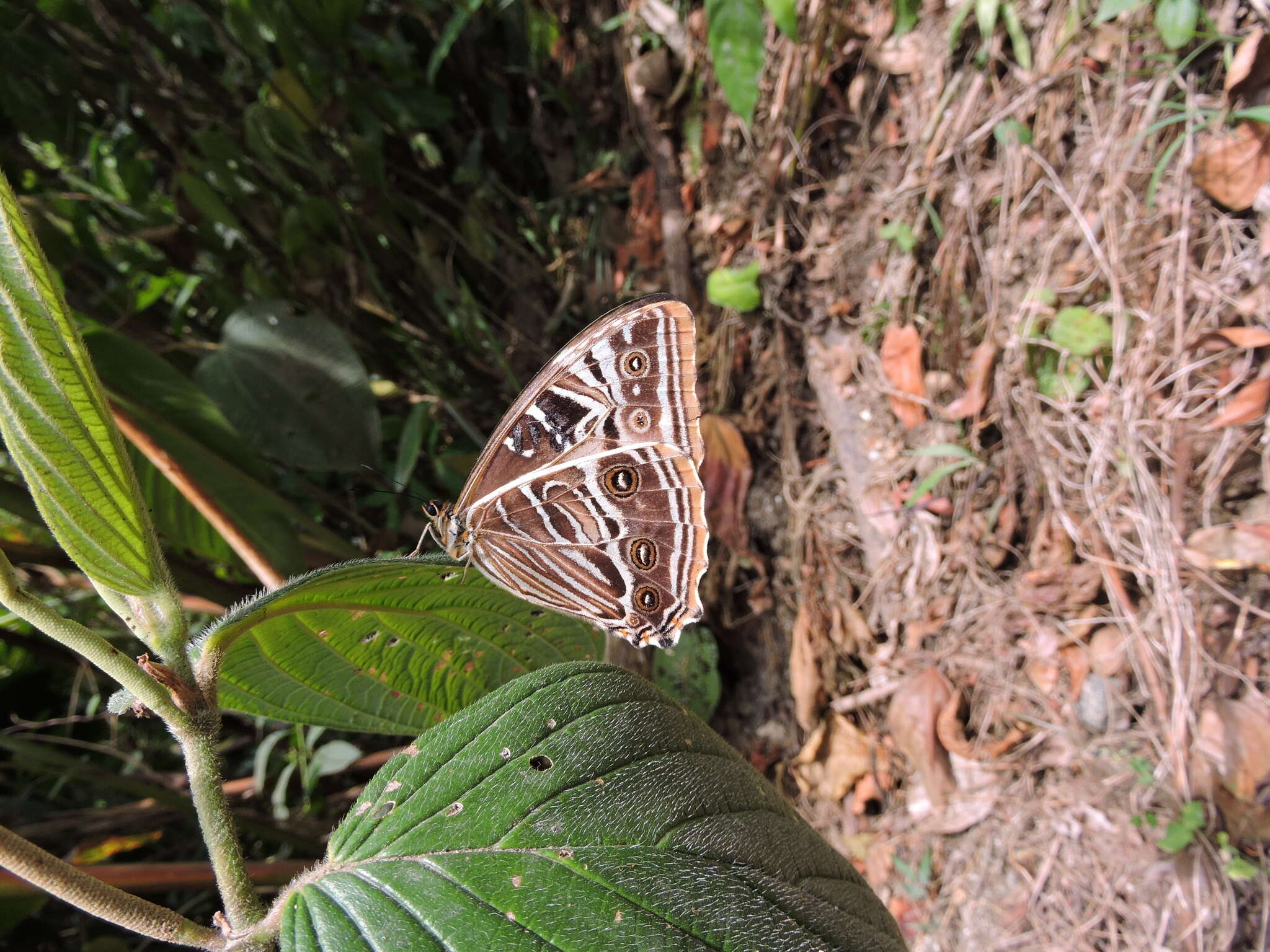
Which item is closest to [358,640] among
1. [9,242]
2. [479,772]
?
[479,772]

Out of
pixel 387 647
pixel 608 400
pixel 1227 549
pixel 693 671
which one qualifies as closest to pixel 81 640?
pixel 387 647

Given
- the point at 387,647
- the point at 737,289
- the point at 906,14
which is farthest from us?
the point at 737,289

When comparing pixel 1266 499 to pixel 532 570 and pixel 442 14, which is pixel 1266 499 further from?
pixel 442 14

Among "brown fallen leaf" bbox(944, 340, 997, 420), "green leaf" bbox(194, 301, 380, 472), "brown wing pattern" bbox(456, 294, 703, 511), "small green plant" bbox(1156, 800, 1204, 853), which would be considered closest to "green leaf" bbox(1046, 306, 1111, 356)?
"brown fallen leaf" bbox(944, 340, 997, 420)

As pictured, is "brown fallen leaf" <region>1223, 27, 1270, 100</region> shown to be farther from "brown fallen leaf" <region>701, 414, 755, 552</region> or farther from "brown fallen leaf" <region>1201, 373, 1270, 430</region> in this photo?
"brown fallen leaf" <region>701, 414, 755, 552</region>

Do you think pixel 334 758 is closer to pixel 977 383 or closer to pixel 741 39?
pixel 977 383

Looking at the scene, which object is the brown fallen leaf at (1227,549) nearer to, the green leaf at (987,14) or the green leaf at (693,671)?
the green leaf at (693,671)
